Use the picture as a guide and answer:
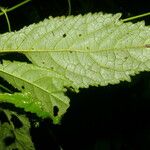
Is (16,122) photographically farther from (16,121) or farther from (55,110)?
(55,110)

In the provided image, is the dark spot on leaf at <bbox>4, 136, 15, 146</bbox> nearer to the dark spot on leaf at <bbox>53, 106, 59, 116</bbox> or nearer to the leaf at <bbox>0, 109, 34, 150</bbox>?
the leaf at <bbox>0, 109, 34, 150</bbox>

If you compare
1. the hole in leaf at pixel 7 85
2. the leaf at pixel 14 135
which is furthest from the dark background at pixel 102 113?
the hole in leaf at pixel 7 85

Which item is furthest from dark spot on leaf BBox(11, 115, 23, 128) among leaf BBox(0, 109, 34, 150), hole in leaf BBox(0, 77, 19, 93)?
hole in leaf BBox(0, 77, 19, 93)

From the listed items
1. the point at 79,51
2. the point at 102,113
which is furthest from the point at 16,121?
the point at 102,113

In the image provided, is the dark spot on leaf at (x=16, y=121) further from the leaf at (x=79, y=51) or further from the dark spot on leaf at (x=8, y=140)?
the leaf at (x=79, y=51)

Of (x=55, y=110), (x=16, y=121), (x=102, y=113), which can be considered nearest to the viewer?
(x=55, y=110)
